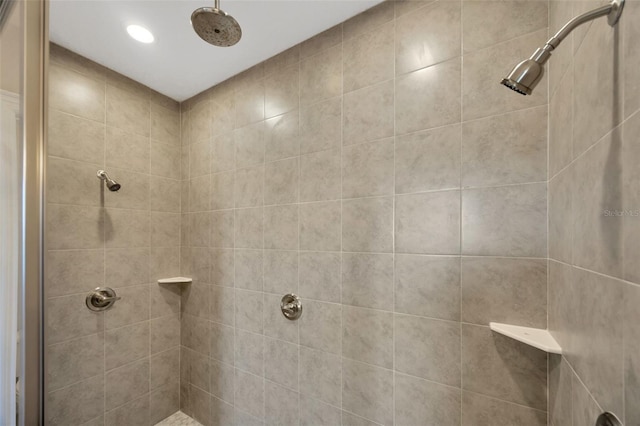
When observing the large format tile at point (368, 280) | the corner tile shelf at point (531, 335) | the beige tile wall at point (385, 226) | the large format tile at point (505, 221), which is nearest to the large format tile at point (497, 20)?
the beige tile wall at point (385, 226)

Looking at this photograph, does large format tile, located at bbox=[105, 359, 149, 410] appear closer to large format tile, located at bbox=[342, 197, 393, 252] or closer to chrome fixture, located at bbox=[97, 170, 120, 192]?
chrome fixture, located at bbox=[97, 170, 120, 192]

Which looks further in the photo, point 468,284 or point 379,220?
point 379,220

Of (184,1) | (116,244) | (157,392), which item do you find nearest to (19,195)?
(184,1)

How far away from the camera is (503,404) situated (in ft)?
2.90

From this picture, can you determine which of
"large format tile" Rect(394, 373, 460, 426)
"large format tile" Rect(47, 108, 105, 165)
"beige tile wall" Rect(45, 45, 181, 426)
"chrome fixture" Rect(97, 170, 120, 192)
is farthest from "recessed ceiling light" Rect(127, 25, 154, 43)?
"large format tile" Rect(394, 373, 460, 426)

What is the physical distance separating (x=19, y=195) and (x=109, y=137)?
3.95 feet

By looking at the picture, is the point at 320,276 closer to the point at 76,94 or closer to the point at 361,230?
the point at 361,230

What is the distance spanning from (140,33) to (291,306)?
161cm

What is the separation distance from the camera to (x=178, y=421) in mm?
1806

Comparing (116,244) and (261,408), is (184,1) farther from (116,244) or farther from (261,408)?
(261,408)

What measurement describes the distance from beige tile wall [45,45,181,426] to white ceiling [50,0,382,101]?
0.18 metres

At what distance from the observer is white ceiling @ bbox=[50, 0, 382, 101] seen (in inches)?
45.9

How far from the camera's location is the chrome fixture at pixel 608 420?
41cm

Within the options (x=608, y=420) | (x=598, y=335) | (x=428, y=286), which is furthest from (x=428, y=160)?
(x=608, y=420)
